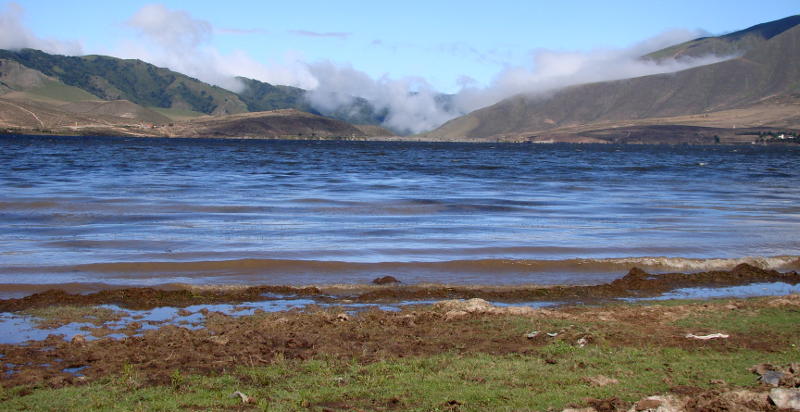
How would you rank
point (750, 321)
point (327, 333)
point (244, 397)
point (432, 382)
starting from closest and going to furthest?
point (244, 397) → point (432, 382) → point (327, 333) → point (750, 321)

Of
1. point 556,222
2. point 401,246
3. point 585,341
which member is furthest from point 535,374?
→ point 556,222

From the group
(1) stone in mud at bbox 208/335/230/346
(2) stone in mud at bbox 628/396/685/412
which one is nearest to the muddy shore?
(1) stone in mud at bbox 208/335/230/346

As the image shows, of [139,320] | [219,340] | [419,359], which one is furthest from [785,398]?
[139,320]

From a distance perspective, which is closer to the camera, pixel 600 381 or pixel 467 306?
pixel 600 381

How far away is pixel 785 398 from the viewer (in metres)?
7.29

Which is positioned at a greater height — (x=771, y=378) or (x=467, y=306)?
(x=771, y=378)

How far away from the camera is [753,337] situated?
1056 centimetres

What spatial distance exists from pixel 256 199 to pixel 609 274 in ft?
73.1

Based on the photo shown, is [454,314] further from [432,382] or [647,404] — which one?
[647,404]

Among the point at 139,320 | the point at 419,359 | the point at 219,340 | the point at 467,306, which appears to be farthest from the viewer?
the point at 467,306

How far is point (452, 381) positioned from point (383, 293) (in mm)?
6490

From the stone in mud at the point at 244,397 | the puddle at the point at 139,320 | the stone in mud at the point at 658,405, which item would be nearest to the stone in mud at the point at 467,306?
the puddle at the point at 139,320

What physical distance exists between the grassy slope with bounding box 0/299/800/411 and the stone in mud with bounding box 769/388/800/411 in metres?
0.68

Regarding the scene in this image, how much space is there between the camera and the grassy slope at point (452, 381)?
25.5 ft
